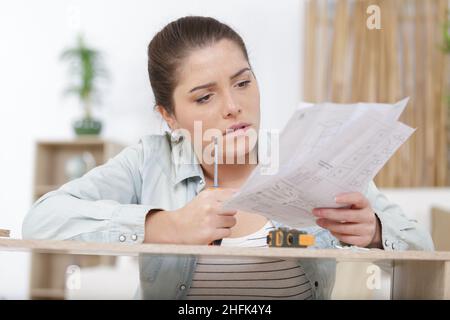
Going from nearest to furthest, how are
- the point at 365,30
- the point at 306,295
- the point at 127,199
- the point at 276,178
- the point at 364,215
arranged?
1. the point at 276,178
2. the point at 364,215
3. the point at 306,295
4. the point at 127,199
5. the point at 365,30

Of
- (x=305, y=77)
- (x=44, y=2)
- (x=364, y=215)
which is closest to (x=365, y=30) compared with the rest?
(x=305, y=77)

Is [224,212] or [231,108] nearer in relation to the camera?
[224,212]

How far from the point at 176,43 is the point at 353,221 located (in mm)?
500

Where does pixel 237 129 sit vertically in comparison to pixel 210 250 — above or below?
above

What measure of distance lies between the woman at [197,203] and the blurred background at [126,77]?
5.95ft

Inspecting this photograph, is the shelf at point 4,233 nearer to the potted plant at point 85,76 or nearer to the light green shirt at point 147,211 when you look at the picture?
the light green shirt at point 147,211

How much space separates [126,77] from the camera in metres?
3.47

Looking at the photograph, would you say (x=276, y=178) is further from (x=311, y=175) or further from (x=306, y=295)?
(x=306, y=295)

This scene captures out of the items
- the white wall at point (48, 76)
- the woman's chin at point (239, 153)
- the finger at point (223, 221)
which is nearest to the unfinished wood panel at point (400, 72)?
the white wall at point (48, 76)

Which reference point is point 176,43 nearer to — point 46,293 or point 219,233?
point 219,233

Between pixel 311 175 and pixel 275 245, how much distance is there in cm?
10

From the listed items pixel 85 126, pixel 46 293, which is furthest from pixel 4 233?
pixel 46 293

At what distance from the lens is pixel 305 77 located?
3.21 metres

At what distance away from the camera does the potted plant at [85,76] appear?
3.24m
